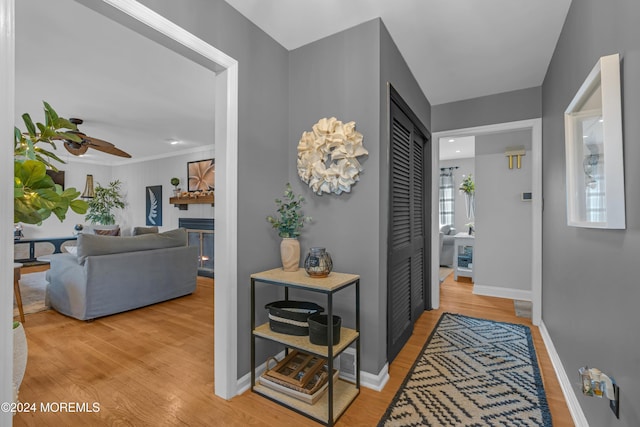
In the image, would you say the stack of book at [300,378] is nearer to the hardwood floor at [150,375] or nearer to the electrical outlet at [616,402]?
the hardwood floor at [150,375]

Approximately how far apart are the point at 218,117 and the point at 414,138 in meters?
1.92

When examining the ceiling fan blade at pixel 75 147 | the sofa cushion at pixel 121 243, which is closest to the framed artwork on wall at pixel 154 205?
the sofa cushion at pixel 121 243

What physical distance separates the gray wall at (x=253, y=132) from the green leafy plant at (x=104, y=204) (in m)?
6.86

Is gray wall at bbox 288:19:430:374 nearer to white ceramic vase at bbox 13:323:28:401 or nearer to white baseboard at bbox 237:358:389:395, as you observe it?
white baseboard at bbox 237:358:389:395

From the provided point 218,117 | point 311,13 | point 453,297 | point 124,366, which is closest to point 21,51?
point 218,117

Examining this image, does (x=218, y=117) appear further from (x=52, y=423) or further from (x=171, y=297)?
(x=171, y=297)

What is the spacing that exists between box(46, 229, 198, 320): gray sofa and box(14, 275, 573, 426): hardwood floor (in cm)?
18

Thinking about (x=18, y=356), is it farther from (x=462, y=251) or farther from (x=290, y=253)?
(x=462, y=251)

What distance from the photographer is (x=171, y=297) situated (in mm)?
4039

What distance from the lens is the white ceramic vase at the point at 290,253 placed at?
82.5 inches

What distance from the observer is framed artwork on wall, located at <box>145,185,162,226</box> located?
694 centimetres

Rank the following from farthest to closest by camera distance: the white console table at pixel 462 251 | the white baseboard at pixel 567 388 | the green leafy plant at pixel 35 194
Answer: the white console table at pixel 462 251
the white baseboard at pixel 567 388
the green leafy plant at pixel 35 194

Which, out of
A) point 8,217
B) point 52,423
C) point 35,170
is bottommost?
point 52,423
